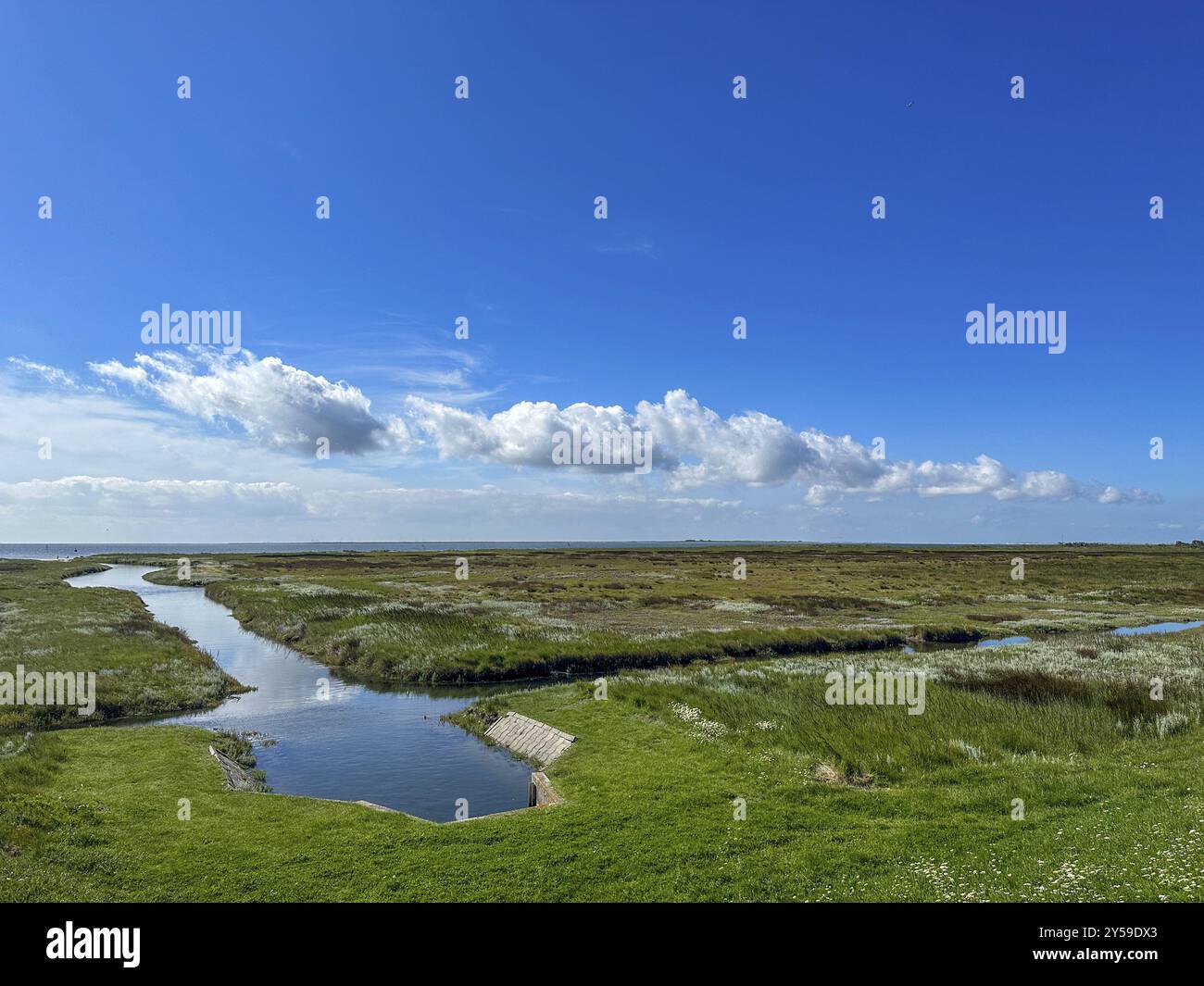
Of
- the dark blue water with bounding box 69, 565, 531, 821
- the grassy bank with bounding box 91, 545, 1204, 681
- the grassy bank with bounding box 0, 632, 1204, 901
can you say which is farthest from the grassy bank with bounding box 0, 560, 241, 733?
the grassy bank with bounding box 91, 545, 1204, 681

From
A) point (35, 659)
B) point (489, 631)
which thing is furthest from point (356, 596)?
point (35, 659)

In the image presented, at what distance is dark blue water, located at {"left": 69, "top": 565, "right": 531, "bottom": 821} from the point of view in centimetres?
2255

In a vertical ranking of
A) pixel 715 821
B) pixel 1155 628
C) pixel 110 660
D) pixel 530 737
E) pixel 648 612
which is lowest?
pixel 1155 628

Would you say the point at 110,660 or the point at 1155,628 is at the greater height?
the point at 110,660

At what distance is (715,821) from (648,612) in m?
55.4

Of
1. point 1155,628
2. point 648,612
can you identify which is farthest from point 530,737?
point 1155,628

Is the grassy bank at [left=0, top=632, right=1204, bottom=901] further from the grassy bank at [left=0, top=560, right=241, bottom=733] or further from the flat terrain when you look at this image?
the grassy bank at [left=0, top=560, right=241, bottom=733]

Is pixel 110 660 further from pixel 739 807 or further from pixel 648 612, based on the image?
pixel 648 612

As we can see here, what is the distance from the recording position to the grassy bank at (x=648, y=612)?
149 feet

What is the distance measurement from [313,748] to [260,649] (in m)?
28.9

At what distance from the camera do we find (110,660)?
39219 millimetres
